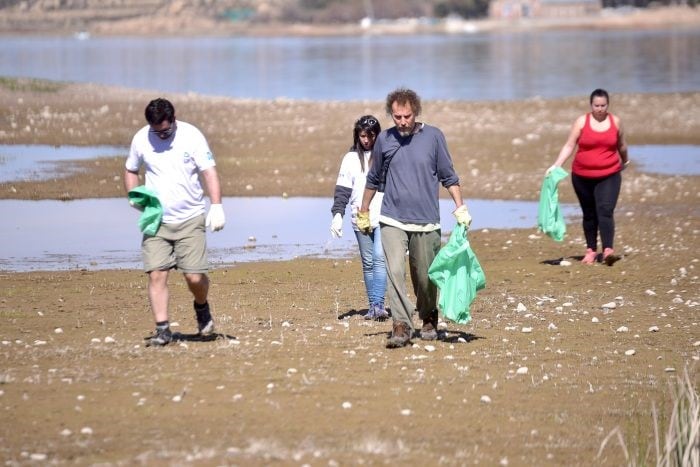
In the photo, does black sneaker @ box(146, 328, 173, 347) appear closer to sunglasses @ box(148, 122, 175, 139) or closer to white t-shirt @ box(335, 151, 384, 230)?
sunglasses @ box(148, 122, 175, 139)

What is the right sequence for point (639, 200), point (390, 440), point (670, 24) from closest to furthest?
1. point (390, 440)
2. point (639, 200)
3. point (670, 24)

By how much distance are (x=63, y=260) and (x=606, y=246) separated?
6.08 metres

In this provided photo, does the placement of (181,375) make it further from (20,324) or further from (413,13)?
(413,13)

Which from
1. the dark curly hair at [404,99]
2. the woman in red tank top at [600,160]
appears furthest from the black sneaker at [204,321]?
the woman in red tank top at [600,160]

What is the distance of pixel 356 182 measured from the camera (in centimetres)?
1195

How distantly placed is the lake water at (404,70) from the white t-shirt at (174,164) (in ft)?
124

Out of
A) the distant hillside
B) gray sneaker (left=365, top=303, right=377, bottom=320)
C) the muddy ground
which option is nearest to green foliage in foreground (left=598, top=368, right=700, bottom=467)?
the muddy ground

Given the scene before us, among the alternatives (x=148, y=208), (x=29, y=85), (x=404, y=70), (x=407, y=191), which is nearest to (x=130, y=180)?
(x=148, y=208)

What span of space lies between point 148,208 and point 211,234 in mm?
8283

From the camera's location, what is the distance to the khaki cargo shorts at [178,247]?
10.3m

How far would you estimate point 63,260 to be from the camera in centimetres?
1609

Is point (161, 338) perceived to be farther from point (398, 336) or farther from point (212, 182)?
point (398, 336)

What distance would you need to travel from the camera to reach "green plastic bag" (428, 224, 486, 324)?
10.6 metres

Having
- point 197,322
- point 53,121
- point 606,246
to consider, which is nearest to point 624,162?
point 606,246
